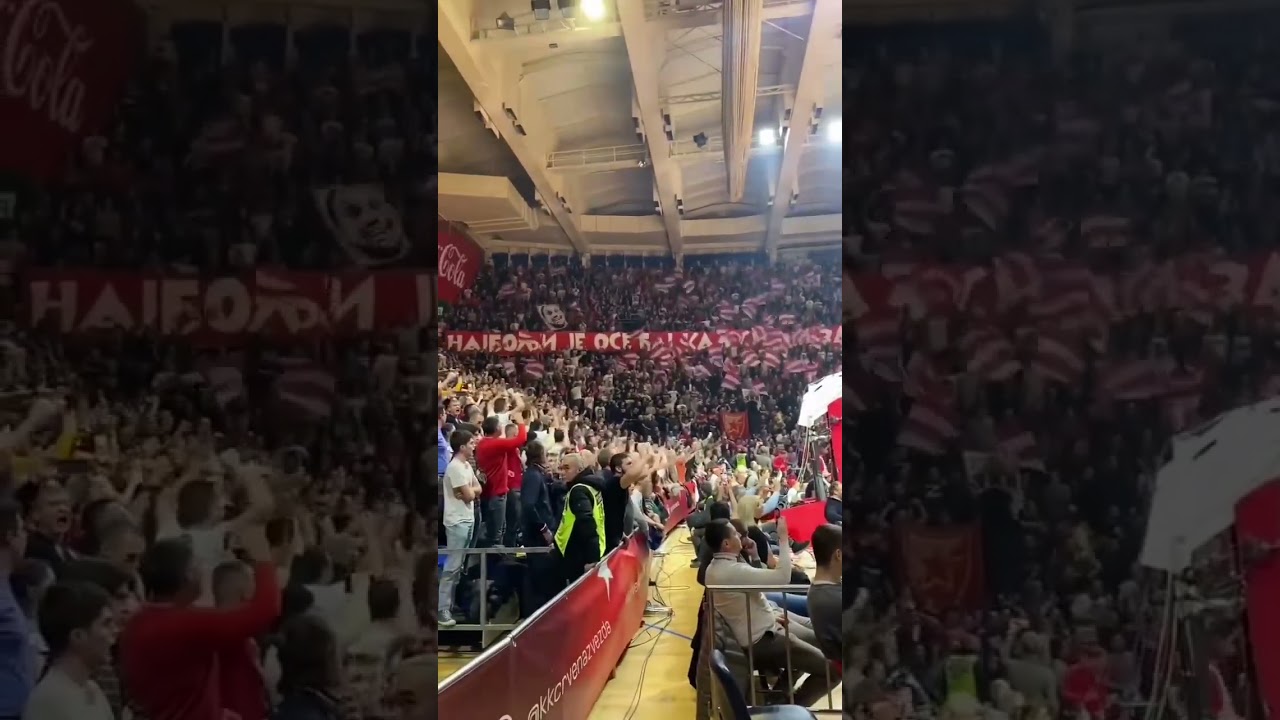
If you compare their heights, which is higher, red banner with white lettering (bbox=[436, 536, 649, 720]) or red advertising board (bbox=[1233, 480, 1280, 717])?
red advertising board (bbox=[1233, 480, 1280, 717])

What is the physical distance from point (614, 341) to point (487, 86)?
489cm

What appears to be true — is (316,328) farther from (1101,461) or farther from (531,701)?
(531,701)

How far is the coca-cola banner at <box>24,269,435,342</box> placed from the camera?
1.72 meters

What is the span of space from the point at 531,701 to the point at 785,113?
4773 mm

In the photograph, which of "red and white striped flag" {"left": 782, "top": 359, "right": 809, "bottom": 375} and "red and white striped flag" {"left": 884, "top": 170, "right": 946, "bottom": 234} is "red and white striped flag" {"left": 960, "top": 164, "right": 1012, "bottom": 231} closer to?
Result: "red and white striped flag" {"left": 884, "top": 170, "right": 946, "bottom": 234}

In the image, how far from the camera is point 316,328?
173 cm

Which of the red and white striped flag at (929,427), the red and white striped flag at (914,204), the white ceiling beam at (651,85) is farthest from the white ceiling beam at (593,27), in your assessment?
the red and white striped flag at (929,427)

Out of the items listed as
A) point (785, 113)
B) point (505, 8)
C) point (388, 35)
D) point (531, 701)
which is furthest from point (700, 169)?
point (388, 35)

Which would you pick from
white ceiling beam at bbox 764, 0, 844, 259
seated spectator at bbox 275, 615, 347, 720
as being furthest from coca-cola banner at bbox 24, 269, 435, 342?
white ceiling beam at bbox 764, 0, 844, 259

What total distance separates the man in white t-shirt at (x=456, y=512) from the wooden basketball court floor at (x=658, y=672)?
386 millimetres

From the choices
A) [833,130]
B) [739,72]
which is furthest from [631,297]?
[739,72]

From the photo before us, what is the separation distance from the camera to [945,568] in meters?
1.71

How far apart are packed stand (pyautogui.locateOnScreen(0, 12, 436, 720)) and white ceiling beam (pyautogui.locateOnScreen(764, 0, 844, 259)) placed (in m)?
Answer: 2.51

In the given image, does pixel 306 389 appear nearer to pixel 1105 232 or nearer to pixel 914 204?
pixel 914 204
